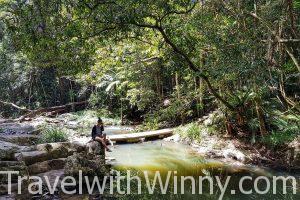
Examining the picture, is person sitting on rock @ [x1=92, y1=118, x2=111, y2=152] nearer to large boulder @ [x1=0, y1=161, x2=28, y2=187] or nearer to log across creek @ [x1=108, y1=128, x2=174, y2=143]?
large boulder @ [x1=0, y1=161, x2=28, y2=187]

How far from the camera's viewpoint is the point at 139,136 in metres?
17.0

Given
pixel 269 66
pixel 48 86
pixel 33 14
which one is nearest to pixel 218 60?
pixel 269 66

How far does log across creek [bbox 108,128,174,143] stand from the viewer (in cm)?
1661

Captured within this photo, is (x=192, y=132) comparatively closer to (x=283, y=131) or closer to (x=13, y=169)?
(x=283, y=131)

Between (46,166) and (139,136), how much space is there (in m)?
7.53

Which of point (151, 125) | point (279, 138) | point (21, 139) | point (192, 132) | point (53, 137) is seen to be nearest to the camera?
point (279, 138)

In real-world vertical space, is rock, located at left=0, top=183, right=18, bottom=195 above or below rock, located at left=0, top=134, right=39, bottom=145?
below

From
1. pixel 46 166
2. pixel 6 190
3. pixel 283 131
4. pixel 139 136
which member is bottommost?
pixel 6 190

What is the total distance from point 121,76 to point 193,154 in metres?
9.93

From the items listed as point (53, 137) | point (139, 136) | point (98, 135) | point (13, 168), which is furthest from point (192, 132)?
point (13, 168)

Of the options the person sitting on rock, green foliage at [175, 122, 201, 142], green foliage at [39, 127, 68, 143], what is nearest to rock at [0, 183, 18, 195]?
the person sitting on rock

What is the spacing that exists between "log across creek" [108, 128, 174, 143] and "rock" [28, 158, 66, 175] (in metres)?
6.20

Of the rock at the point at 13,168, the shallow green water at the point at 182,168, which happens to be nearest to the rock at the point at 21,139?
the shallow green water at the point at 182,168

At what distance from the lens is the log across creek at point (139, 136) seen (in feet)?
54.5
